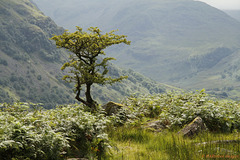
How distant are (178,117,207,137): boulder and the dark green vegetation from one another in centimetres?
38

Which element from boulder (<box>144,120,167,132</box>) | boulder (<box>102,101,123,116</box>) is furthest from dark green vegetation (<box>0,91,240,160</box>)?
boulder (<box>102,101,123,116</box>)

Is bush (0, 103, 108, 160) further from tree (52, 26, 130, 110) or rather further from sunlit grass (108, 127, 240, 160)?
tree (52, 26, 130, 110)

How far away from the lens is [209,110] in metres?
12.1

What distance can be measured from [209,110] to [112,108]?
596 centimetres

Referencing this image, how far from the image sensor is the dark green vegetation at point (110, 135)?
6699 mm

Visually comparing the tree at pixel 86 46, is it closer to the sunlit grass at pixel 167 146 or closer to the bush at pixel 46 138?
the sunlit grass at pixel 167 146

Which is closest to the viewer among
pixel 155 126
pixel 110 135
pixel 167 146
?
pixel 167 146

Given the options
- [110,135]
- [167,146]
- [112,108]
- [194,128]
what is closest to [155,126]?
[194,128]

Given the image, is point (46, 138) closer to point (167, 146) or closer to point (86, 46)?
point (167, 146)

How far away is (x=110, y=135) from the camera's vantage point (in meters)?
11.1

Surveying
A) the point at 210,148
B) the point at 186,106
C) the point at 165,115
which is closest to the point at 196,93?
the point at 186,106

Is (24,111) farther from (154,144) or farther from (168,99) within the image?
(168,99)

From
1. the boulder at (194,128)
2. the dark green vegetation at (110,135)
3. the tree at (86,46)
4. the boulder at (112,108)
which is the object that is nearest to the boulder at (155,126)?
the dark green vegetation at (110,135)

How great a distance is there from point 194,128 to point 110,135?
383cm
